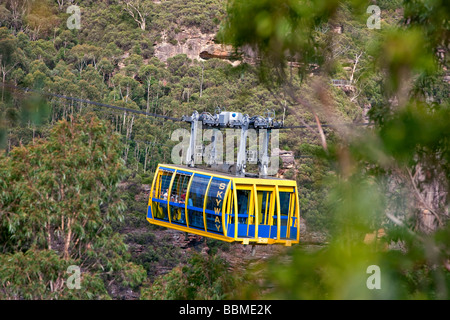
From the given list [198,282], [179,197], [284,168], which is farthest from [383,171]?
[284,168]

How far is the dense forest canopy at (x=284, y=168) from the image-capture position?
3.70 meters

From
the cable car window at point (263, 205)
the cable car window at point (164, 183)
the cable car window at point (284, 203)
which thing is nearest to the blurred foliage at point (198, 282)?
the cable car window at point (263, 205)

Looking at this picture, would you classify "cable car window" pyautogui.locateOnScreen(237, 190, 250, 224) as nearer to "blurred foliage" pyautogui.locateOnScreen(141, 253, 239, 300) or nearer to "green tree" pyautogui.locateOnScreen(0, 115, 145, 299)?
"blurred foliage" pyautogui.locateOnScreen(141, 253, 239, 300)

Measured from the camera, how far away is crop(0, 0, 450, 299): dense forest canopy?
146 inches

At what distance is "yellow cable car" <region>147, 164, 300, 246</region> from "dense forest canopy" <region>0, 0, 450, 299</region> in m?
0.58

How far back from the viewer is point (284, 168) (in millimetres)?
26891

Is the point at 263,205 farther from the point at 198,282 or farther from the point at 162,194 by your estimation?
the point at 162,194

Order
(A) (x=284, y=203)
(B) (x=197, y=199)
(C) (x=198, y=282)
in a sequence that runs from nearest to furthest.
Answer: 1. (C) (x=198, y=282)
2. (A) (x=284, y=203)
3. (B) (x=197, y=199)

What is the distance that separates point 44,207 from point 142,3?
A: 1285 inches

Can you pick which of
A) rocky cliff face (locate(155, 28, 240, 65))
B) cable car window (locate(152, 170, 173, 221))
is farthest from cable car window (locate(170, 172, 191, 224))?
rocky cliff face (locate(155, 28, 240, 65))

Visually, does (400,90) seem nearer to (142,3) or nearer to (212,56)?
(212,56)

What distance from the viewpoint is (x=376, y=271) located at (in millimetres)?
3361

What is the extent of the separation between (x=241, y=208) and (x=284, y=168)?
1700 cm
